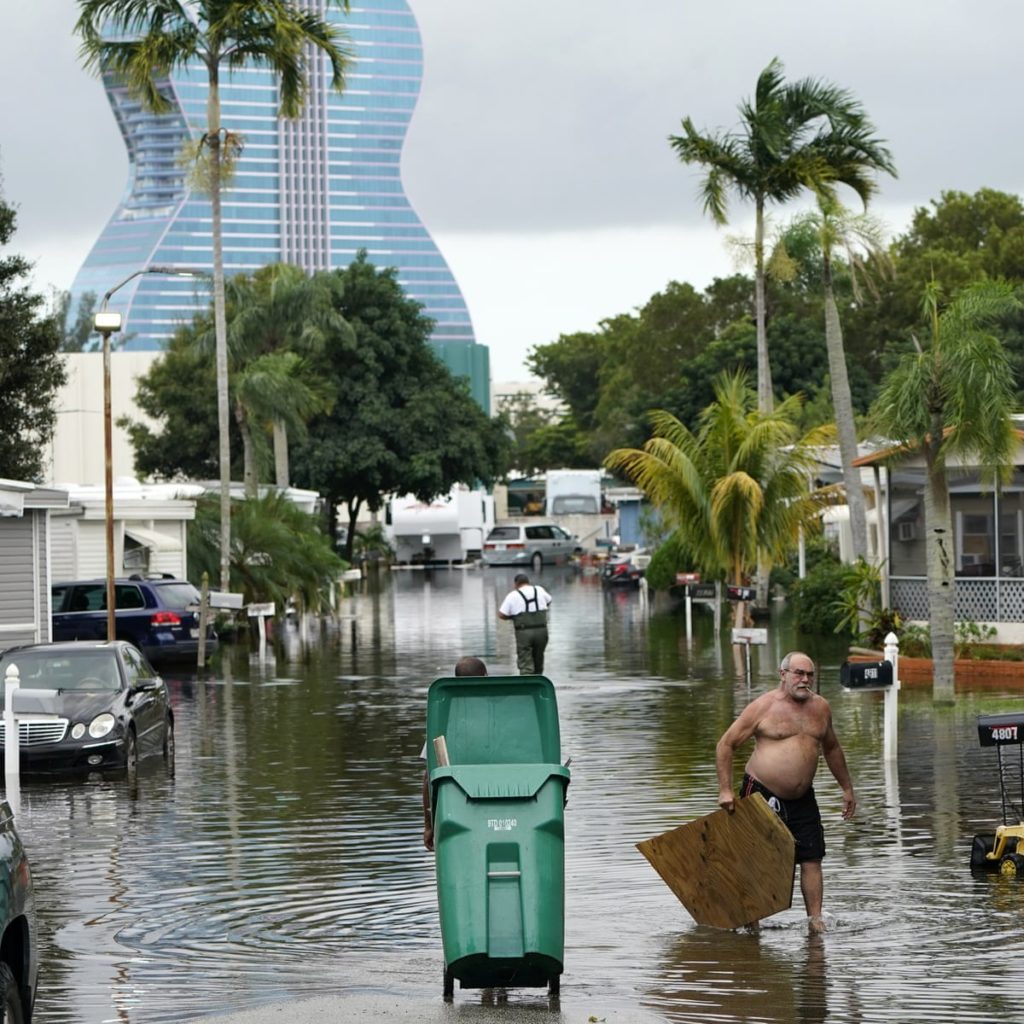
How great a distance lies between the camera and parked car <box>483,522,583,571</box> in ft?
278

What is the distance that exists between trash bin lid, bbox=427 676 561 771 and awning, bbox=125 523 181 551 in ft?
102

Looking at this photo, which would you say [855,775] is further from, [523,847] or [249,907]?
[523,847]

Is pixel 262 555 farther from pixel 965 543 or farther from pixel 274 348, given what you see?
pixel 274 348

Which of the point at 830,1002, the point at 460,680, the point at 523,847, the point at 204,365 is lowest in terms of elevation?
the point at 830,1002

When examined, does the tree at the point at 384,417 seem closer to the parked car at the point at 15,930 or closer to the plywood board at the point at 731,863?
the plywood board at the point at 731,863

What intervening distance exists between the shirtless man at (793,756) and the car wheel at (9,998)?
14.4 ft

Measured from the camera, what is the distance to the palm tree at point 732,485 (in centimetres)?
3225

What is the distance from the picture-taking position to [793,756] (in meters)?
10.8

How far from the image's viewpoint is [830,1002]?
9.10 meters

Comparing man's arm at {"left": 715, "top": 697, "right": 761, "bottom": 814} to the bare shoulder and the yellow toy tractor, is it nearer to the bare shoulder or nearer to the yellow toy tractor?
the bare shoulder

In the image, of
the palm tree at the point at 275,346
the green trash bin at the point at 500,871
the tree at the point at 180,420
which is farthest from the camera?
the tree at the point at 180,420

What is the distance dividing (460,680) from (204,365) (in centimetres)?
6350

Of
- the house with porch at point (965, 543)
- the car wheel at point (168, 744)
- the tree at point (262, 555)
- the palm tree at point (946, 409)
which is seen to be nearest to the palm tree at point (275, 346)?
the tree at point (262, 555)

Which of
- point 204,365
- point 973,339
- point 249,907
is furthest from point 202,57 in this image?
point 204,365
